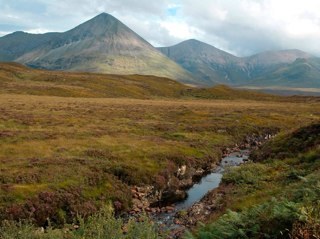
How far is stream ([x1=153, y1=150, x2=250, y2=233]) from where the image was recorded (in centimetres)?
2625

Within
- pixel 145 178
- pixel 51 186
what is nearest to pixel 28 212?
pixel 51 186

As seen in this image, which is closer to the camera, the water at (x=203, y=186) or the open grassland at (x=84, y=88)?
the water at (x=203, y=186)

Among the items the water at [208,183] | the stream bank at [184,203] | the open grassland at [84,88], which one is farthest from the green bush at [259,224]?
the open grassland at [84,88]

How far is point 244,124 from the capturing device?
71625 millimetres

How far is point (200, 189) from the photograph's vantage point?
35.4 m

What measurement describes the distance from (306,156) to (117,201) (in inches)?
662

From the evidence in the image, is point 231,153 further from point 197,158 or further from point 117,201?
point 117,201

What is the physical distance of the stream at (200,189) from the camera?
86.1ft

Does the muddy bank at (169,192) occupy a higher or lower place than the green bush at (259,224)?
lower

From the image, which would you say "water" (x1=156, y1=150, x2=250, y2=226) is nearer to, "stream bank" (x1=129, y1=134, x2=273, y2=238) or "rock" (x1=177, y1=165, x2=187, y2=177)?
"stream bank" (x1=129, y1=134, x2=273, y2=238)

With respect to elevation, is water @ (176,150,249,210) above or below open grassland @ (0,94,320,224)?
below

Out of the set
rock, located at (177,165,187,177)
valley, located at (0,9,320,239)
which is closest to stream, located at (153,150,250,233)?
valley, located at (0,9,320,239)

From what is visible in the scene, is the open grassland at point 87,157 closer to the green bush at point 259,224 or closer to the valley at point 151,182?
the valley at point 151,182

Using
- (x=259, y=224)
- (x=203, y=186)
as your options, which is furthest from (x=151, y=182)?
(x=259, y=224)
